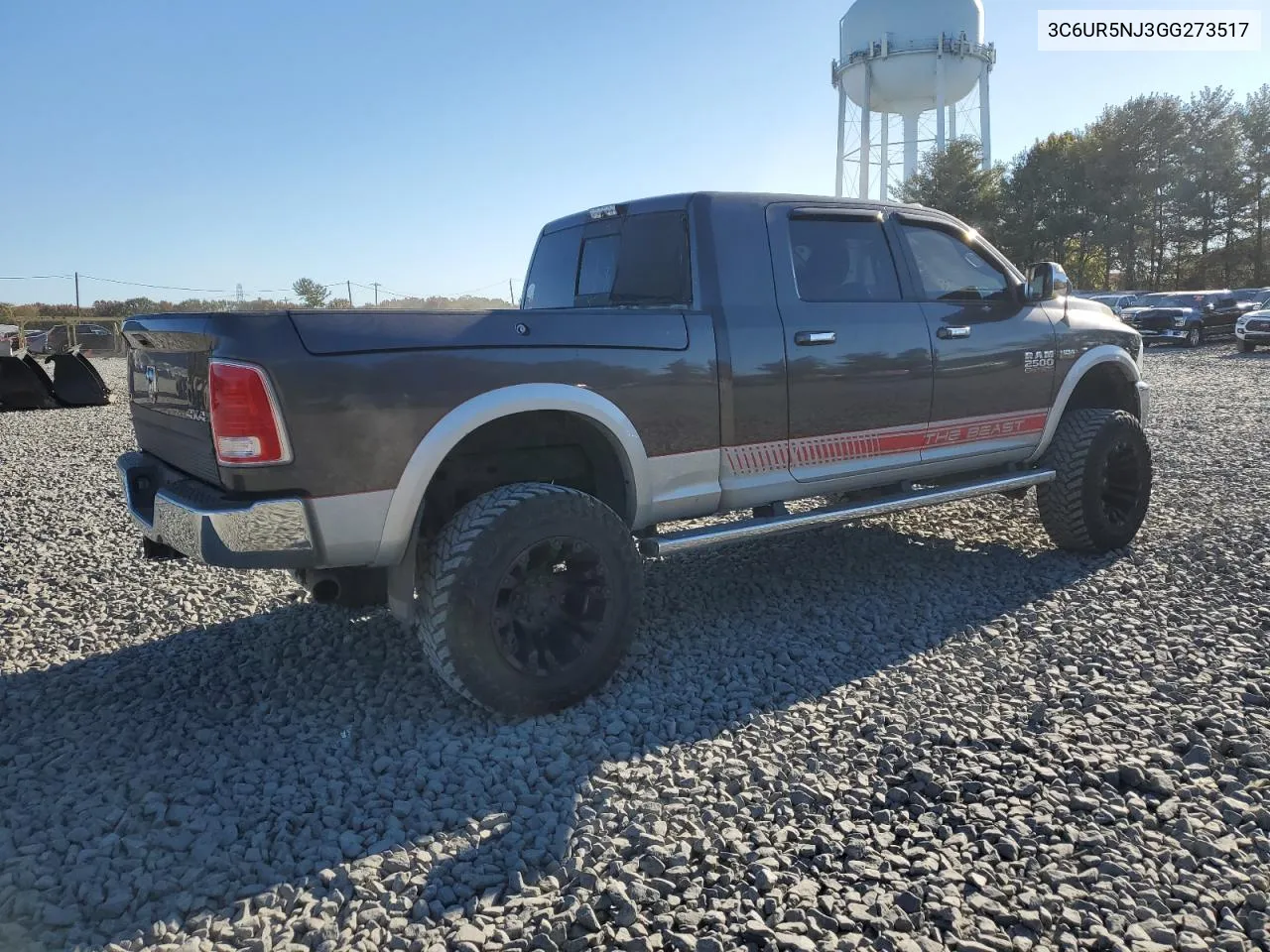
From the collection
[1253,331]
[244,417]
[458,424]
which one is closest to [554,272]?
[458,424]

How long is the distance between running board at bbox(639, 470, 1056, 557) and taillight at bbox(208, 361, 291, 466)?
60.2 inches

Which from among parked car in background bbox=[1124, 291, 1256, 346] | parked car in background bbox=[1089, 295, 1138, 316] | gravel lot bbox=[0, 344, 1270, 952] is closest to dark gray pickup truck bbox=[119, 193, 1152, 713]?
gravel lot bbox=[0, 344, 1270, 952]

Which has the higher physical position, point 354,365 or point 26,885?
point 354,365

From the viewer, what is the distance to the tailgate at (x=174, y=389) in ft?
9.81

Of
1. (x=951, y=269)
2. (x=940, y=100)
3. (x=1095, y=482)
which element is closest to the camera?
(x=951, y=269)

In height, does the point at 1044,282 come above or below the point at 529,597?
above

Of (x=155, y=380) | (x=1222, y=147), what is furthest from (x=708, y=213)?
(x=1222, y=147)

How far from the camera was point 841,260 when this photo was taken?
436 centimetres

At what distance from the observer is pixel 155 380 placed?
3.45 m

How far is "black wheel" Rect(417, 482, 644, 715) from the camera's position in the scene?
3.12m

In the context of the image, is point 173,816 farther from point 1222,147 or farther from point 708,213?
point 1222,147

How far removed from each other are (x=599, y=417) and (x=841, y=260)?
1710 millimetres

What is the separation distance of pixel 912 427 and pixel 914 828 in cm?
237

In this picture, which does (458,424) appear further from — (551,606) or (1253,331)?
(1253,331)
